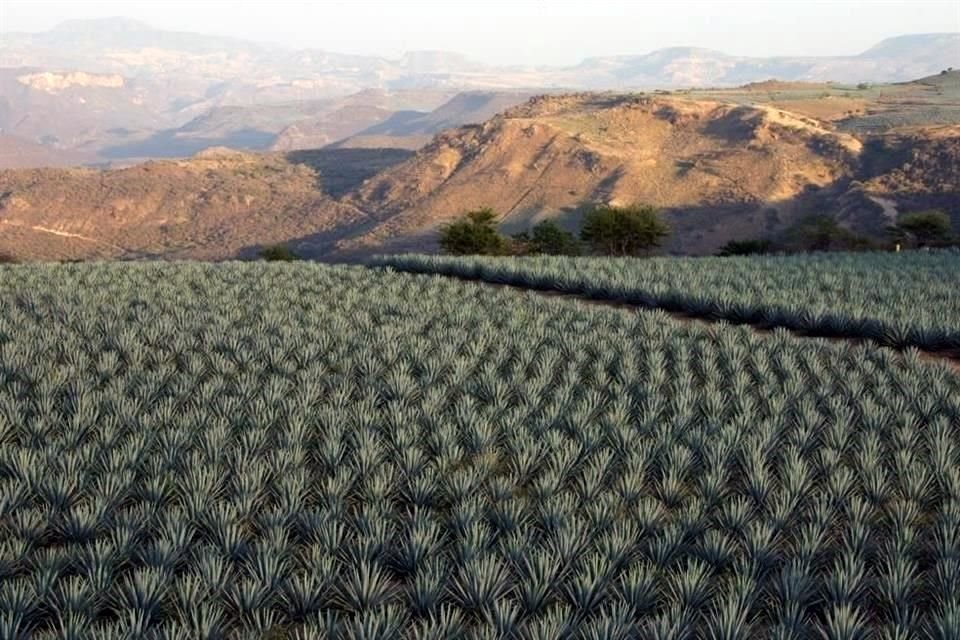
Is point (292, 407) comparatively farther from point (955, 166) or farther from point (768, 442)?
point (955, 166)

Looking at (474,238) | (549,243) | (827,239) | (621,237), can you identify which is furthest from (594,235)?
(827,239)

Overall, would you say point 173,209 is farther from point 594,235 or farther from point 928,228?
point 928,228

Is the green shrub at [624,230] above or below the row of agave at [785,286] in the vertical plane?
below

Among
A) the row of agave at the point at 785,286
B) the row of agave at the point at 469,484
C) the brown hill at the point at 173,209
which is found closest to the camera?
the row of agave at the point at 469,484

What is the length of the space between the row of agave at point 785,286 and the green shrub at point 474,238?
12.6m

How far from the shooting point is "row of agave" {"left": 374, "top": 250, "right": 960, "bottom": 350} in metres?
12.9

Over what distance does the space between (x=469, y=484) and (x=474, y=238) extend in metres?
27.4

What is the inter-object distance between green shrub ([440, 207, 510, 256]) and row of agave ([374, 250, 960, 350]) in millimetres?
12558

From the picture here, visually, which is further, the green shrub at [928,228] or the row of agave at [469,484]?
the green shrub at [928,228]

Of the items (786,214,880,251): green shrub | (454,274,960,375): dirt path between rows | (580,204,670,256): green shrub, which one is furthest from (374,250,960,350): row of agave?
(786,214,880,251): green shrub

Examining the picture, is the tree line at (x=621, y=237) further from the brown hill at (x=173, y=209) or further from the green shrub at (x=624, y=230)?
the brown hill at (x=173, y=209)

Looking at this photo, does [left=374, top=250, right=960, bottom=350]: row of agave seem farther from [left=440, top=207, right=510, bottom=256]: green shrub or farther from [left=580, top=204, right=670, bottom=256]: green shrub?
[left=580, top=204, right=670, bottom=256]: green shrub

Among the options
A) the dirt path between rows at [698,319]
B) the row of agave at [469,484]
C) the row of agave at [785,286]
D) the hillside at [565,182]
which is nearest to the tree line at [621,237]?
the row of agave at [785,286]

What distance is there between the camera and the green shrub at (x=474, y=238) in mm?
33562
